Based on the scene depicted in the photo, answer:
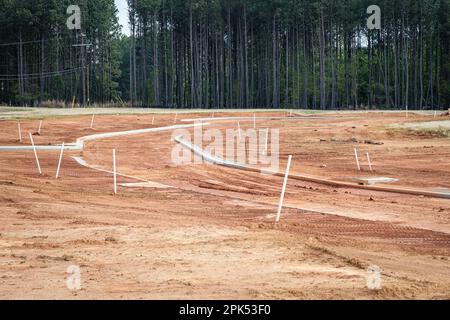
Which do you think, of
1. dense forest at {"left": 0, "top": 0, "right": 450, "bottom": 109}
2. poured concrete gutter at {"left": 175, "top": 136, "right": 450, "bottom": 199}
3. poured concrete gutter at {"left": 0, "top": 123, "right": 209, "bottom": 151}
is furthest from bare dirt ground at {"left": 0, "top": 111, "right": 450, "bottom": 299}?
dense forest at {"left": 0, "top": 0, "right": 450, "bottom": 109}

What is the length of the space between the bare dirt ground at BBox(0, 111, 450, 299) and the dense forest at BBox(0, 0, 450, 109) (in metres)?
67.7

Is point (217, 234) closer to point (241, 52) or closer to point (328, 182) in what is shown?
point (328, 182)

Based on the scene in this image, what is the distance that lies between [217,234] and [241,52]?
87.9m

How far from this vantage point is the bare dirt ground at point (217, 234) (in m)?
8.67

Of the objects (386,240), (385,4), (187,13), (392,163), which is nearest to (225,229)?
(386,240)

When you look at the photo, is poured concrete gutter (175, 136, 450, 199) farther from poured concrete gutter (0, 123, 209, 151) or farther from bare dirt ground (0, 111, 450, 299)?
poured concrete gutter (0, 123, 209, 151)

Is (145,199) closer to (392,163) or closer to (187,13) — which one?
(392,163)

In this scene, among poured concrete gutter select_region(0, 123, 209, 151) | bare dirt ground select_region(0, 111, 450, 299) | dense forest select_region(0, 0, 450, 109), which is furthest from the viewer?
dense forest select_region(0, 0, 450, 109)

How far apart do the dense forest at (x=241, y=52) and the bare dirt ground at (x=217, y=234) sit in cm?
6766

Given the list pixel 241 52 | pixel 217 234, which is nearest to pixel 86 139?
pixel 217 234

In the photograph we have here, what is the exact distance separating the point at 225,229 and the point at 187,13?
90012mm

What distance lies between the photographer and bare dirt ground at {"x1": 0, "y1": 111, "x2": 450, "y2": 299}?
867cm

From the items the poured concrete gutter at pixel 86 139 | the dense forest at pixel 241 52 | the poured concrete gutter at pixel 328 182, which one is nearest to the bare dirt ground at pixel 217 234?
the poured concrete gutter at pixel 328 182

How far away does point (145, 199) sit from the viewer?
691 inches
